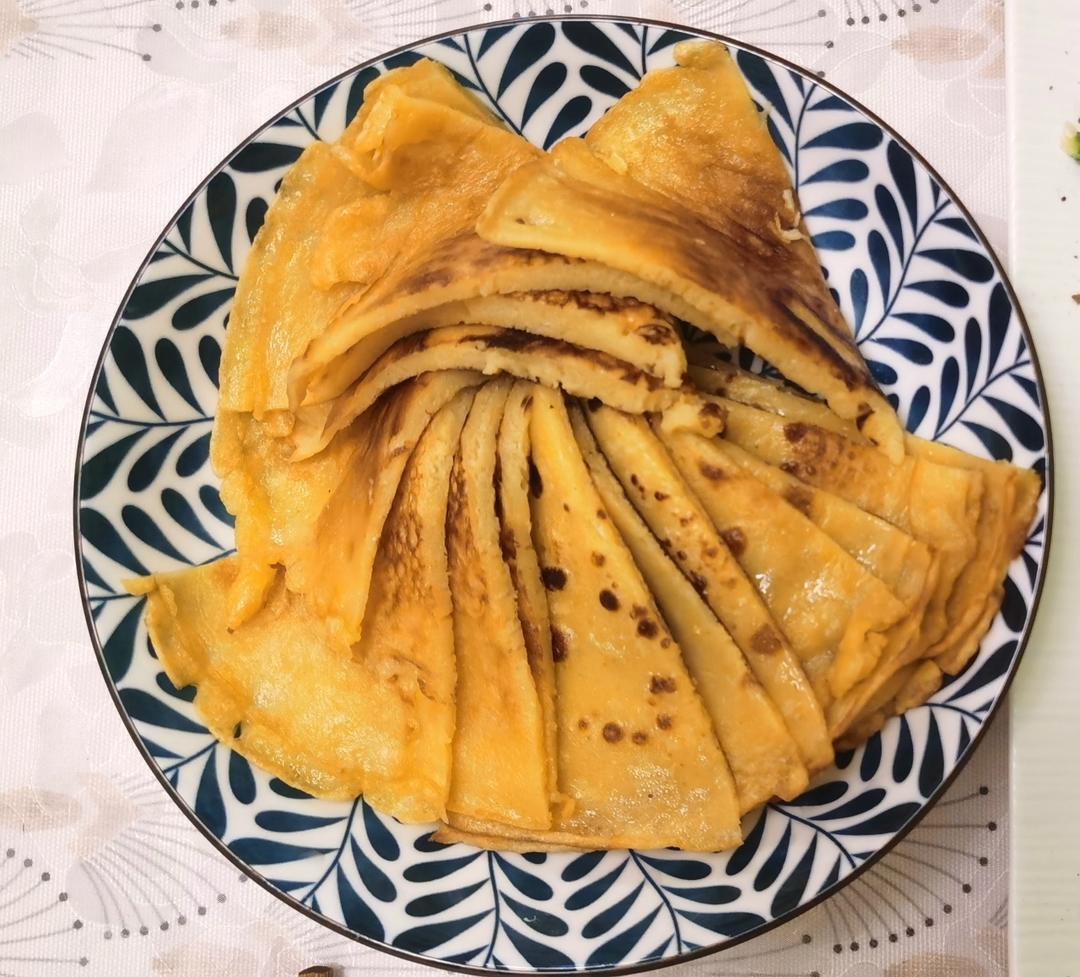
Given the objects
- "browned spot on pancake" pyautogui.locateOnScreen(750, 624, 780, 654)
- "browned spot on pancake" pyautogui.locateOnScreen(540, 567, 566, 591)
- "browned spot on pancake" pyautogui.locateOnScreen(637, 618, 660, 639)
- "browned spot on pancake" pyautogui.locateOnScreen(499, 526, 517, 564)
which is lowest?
"browned spot on pancake" pyautogui.locateOnScreen(750, 624, 780, 654)

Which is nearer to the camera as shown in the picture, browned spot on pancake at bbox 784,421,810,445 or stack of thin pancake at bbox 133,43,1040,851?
stack of thin pancake at bbox 133,43,1040,851

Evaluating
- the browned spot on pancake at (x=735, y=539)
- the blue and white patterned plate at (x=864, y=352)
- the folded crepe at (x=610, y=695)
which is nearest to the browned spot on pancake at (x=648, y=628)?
the folded crepe at (x=610, y=695)

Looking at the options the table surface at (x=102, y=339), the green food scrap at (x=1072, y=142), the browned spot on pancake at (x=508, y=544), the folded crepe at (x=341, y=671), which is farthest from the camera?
the table surface at (x=102, y=339)

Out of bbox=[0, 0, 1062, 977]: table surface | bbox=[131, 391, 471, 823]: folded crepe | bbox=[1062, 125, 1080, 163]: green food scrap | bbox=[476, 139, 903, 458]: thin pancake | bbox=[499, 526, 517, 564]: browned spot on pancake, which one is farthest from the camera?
bbox=[0, 0, 1062, 977]: table surface

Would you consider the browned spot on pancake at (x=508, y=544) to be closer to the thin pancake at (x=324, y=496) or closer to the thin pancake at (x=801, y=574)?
the thin pancake at (x=324, y=496)

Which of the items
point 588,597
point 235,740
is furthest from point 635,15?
point 235,740

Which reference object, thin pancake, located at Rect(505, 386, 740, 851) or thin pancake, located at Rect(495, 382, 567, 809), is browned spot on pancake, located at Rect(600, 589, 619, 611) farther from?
thin pancake, located at Rect(495, 382, 567, 809)

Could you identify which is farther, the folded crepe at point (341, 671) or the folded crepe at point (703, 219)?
the folded crepe at point (341, 671)

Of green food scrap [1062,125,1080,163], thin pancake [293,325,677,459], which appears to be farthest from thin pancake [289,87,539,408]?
green food scrap [1062,125,1080,163]
